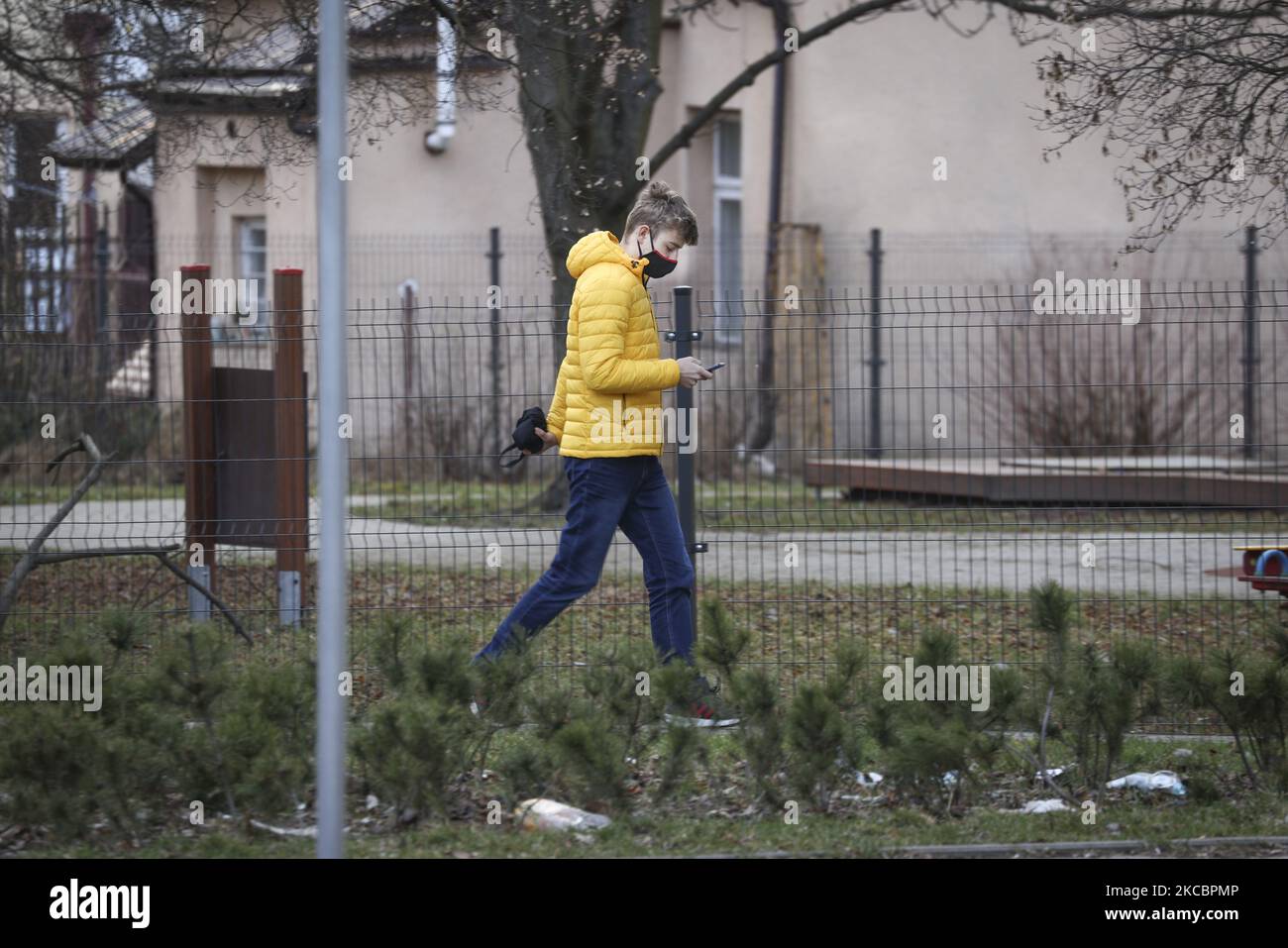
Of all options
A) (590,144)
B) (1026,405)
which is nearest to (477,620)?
(590,144)

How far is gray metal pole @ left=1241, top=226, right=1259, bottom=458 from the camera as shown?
6996mm

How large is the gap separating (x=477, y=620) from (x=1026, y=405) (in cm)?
682

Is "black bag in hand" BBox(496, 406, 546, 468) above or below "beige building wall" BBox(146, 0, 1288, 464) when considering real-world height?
below

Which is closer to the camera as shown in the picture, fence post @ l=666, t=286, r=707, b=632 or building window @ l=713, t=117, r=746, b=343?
fence post @ l=666, t=286, r=707, b=632

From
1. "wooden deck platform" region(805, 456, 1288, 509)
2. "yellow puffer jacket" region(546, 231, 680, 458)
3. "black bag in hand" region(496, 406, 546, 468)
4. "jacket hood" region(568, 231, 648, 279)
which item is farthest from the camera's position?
"wooden deck platform" region(805, 456, 1288, 509)

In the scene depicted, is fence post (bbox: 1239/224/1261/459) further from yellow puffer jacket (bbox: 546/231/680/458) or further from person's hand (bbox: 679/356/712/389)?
yellow puffer jacket (bbox: 546/231/680/458)

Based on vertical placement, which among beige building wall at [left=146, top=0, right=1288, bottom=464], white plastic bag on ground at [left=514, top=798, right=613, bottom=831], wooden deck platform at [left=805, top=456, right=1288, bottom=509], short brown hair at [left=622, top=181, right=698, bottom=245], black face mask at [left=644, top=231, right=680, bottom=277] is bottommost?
white plastic bag on ground at [left=514, top=798, right=613, bottom=831]

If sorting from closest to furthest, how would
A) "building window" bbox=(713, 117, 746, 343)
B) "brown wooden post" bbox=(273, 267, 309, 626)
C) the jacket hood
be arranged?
the jacket hood
"brown wooden post" bbox=(273, 267, 309, 626)
"building window" bbox=(713, 117, 746, 343)

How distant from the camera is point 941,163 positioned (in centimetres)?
1630

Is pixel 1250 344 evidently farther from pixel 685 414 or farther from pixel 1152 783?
pixel 1152 783

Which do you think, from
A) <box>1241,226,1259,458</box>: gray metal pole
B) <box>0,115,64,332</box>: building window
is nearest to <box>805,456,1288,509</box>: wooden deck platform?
<box>1241,226,1259,458</box>: gray metal pole

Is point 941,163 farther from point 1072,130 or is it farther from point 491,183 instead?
point 1072,130

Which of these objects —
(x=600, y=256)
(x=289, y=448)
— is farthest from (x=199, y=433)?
(x=600, y=256)

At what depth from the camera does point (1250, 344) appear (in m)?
8.17
